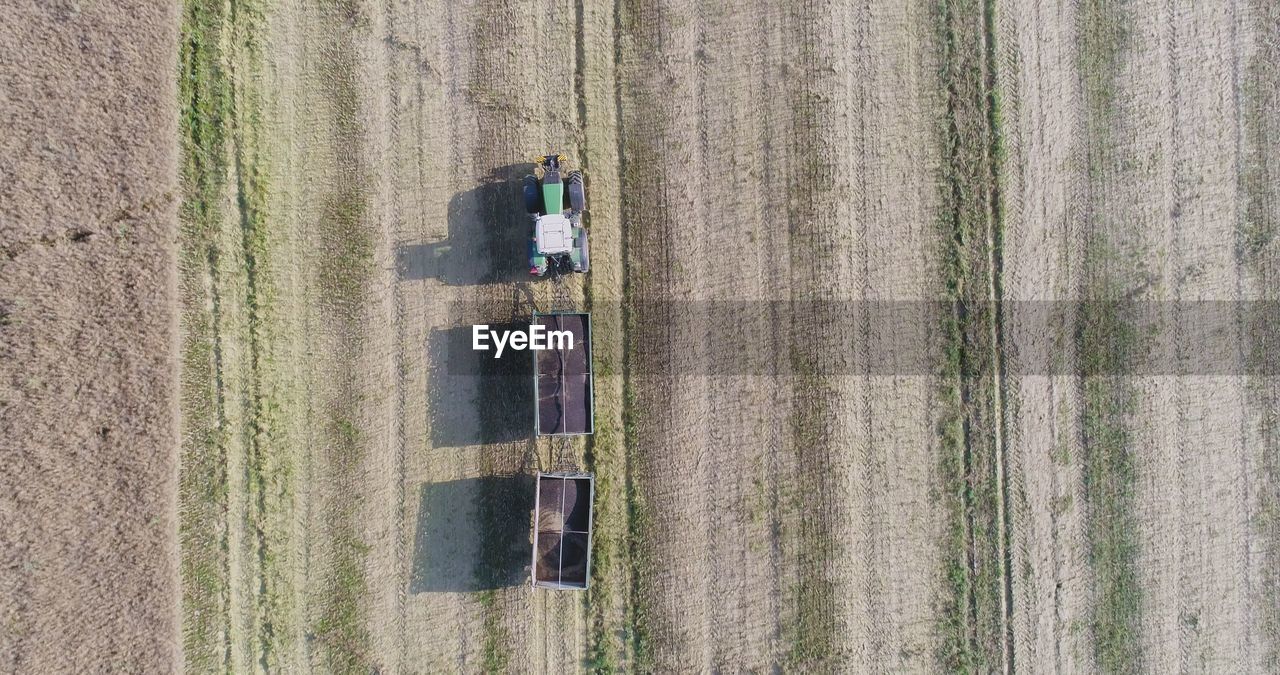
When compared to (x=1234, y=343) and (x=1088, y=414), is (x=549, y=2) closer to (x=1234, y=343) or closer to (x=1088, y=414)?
(x=1088, y=414)

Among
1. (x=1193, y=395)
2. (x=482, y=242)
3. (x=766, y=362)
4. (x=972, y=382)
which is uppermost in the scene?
(x=482, y=242)

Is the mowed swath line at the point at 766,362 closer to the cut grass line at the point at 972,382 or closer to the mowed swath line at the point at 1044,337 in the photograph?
the cut grass line at the point at 972,382

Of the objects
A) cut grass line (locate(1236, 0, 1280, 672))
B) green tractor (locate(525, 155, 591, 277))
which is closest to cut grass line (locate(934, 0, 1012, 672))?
cut grass line (locate(1236, 0, 1280, 672))

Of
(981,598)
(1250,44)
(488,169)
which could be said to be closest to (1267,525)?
(981,598)

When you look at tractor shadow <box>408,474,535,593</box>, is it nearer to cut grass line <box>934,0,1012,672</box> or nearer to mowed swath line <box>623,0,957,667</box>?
mowed swath line <box>623,0,957,667</box>

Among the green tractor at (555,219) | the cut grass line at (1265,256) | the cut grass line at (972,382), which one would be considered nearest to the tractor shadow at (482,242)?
the green tractor at (555,219)

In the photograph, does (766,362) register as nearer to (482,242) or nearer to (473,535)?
(482,242)

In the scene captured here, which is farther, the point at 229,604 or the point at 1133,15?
the point at 1133,15

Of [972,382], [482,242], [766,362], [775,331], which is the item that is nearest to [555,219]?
[482,242]
